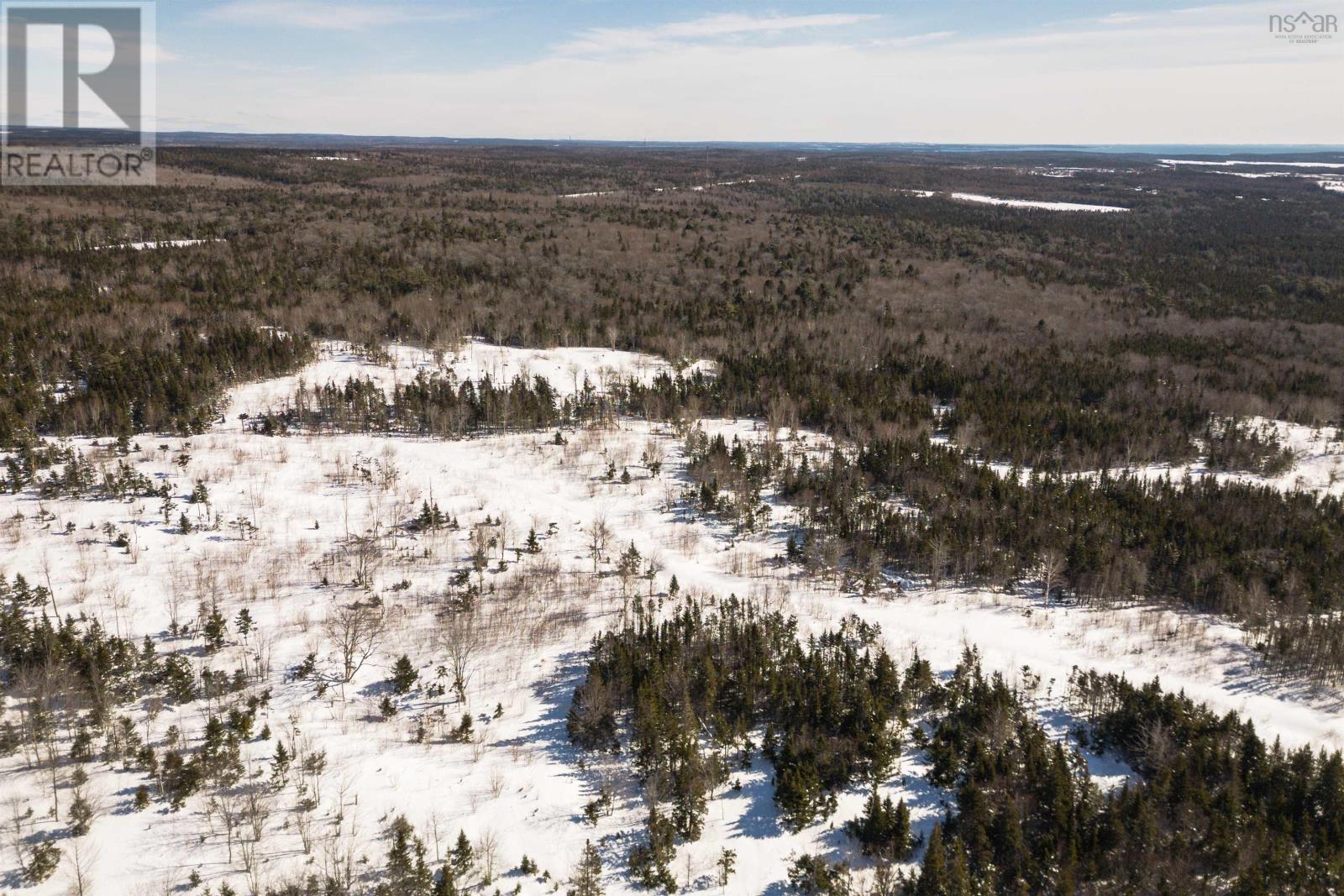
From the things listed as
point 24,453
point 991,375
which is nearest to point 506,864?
point 24,453

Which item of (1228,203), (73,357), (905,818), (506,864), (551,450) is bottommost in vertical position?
(506,864)

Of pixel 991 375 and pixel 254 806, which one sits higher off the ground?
pixel 991 375

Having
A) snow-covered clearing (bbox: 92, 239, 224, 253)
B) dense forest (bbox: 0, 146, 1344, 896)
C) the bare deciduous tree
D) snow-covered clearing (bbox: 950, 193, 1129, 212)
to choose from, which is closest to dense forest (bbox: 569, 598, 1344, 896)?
dense forest (bbox: 0, 146, 1344, 896)

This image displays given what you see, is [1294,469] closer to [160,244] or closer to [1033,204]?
[160,244]

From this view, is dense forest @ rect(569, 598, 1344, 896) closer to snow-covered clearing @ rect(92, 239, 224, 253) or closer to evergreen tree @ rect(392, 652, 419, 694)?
evergreen tree @ rect(392, 652, 419, 694)

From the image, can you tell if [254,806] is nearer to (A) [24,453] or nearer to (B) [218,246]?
(A) [24,453]

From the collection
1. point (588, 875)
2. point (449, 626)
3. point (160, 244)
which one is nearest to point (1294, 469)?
point (588, 875)

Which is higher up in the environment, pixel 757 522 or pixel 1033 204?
pixel 1033 204

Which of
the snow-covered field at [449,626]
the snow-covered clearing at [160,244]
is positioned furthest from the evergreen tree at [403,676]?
the snow-covered clearing at [160,244]
